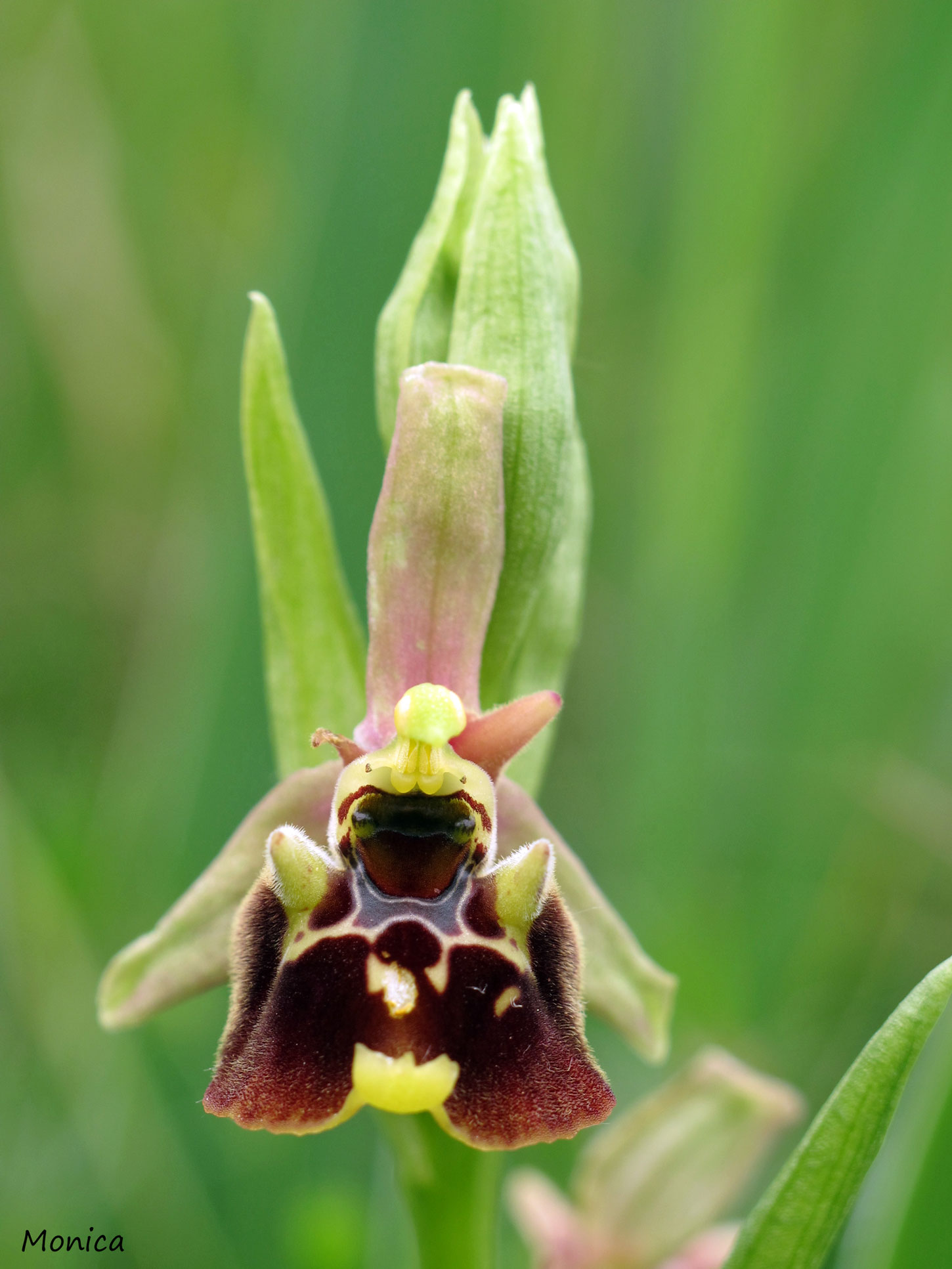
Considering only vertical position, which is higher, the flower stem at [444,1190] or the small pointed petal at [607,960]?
the small pointed petal at [607,960]

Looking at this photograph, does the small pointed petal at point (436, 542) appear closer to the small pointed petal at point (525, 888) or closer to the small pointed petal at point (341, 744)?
the small pointed petal at point (341, 744)

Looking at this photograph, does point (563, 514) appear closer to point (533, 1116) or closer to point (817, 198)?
point (533, 1116)

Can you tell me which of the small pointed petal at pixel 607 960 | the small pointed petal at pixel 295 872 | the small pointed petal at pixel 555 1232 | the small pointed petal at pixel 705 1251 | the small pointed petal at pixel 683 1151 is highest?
the small pointed petal at pixel 295 872

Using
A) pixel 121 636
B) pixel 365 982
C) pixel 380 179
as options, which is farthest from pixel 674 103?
pixel 365 982

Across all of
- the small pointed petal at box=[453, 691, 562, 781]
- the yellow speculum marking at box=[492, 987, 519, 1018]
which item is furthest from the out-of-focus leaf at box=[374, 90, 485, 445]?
the yellow speculum marking at box=[492, 987, 519, 1018]

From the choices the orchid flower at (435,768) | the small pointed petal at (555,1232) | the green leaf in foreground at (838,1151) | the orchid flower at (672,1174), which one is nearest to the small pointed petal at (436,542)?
the orchid flower at (435,768)

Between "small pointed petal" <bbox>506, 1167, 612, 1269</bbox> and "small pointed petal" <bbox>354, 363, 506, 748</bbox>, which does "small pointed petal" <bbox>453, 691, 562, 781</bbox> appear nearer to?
"small pointed petal" <bbox>354, 363, 506, 748</bbox>

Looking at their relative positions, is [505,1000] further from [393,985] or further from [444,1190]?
[444,1190]

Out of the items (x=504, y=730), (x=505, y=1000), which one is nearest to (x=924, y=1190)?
(x=505, y=1000)
